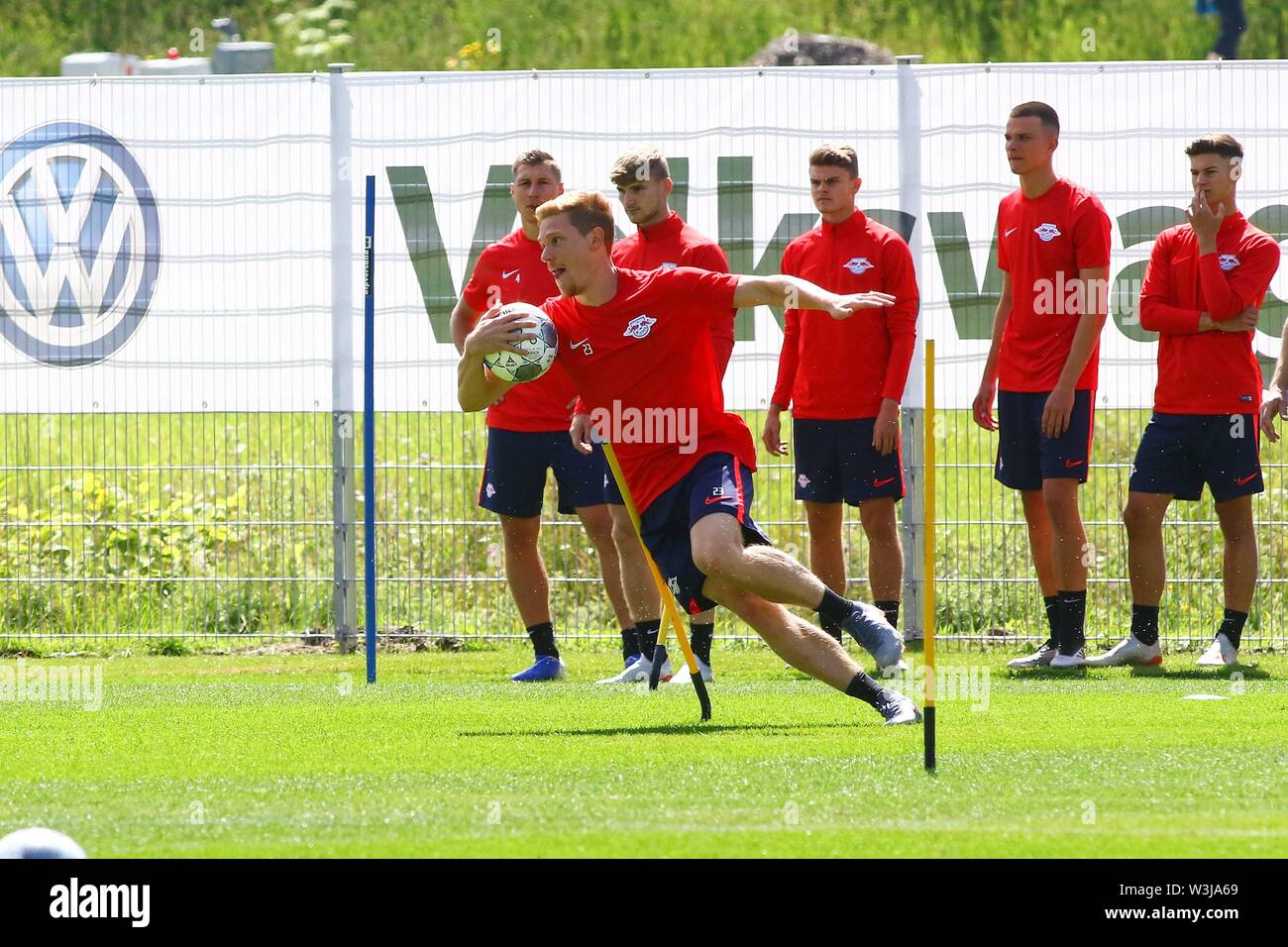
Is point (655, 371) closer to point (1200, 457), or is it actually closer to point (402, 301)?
point (1200, 457)

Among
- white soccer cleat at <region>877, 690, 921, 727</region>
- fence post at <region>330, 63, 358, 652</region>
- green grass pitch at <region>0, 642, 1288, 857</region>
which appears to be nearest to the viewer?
green grass pitch at <region>0, 642, 1288, 857</region>

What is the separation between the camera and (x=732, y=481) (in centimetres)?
732

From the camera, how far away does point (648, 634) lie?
939 centimetres

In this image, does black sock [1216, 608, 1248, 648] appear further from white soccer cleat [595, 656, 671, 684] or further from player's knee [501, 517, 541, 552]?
player's knee [501, 517, 541, 552]

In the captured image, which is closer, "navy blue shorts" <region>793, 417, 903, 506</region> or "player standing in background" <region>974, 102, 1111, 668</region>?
"player standing in background" <region>974, 102, 1111, 668</region>

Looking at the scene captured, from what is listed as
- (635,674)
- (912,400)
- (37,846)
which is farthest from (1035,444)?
(37,846)

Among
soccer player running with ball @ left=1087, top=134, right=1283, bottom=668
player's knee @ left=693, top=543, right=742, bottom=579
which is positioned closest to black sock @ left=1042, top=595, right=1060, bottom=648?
soccer player running with ball @ left=1087, top=134, right=1283, bottom=668

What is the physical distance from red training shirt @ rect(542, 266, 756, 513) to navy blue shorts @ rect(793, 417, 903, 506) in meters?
2.30

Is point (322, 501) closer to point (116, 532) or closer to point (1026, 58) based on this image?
point (116, 532)

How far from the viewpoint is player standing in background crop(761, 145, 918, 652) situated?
978 cm

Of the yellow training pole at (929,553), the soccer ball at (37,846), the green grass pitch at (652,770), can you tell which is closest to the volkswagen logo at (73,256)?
the green grass pitch at (652,770)

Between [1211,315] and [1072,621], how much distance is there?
5.69 ft

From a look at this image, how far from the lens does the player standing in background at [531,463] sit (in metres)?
9.75

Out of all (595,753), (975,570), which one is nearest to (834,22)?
(975,570)
